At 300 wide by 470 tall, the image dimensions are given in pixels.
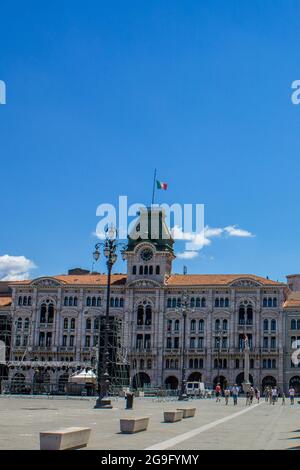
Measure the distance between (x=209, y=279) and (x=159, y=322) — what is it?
9948 millimetres

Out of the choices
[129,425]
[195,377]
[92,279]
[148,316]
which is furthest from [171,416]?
[92,279]

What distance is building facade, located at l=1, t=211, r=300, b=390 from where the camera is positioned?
100500 millimetres

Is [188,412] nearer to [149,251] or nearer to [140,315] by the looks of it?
[140,315]

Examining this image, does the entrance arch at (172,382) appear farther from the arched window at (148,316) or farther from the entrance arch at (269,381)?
the entrance arch at (269,381)

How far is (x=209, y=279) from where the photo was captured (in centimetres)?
10644

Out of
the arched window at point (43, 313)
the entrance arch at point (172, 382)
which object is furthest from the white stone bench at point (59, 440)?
the arched window at point (43, 313)

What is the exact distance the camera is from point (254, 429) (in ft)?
86.5

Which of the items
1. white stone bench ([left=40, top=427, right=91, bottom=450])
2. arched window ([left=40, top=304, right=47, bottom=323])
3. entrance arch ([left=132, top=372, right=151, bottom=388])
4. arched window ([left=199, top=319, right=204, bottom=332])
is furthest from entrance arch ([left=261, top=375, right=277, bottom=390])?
white stone bench ([left=40, top=427, right=91, bottom=450])

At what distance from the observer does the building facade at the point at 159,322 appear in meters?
100

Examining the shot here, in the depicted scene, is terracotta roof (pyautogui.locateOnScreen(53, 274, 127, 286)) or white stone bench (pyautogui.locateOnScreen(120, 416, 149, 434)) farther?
terracotta roof (pyautogui.locateOnScreen(53, 274, 127, 286))

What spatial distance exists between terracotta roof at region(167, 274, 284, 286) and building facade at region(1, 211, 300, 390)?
15 centimetres

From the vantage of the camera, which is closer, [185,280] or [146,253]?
[185,280]

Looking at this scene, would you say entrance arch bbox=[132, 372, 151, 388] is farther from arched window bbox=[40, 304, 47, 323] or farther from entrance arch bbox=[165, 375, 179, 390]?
arched window bbox=[40, 304, 47, 323]
